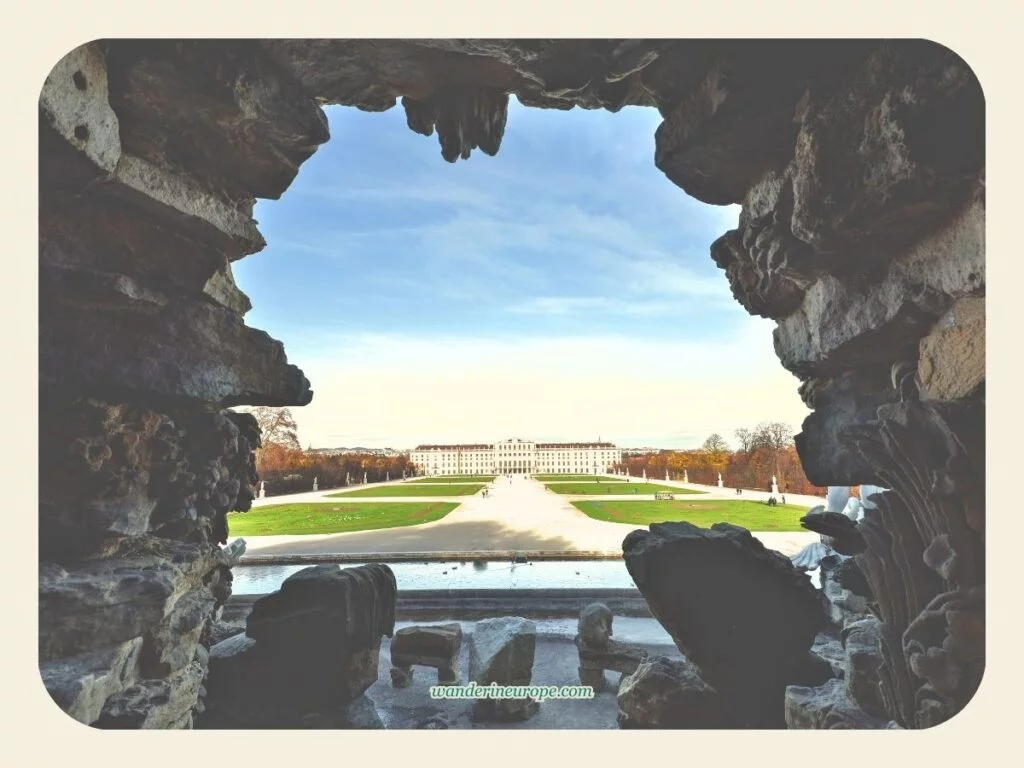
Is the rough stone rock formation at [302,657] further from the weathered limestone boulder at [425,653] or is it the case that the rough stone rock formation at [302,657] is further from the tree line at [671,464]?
the tree line at [671,464]

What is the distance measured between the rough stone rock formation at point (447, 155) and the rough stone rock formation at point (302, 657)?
300 millimetres

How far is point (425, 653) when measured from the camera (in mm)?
3920

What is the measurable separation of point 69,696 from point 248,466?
1622mm

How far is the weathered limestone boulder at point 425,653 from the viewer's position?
3900 mm

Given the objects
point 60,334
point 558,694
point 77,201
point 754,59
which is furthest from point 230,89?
point 558,694

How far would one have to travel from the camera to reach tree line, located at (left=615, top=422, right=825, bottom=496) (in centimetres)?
514

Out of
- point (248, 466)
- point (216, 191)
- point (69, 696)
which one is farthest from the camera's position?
point (248, 466)

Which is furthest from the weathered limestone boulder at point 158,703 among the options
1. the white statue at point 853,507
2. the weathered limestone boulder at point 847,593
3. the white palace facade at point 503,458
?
the white palace facade at point 503,458

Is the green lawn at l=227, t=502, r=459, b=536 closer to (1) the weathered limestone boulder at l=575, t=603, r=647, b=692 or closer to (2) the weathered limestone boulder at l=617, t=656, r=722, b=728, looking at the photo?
(1) the weathered limestone boulder at l=575, t=603, r=647, b=692

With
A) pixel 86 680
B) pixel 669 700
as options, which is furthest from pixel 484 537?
pixel 86 680

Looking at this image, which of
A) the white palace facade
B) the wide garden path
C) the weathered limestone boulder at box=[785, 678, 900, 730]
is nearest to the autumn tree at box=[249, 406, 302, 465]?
the wide garden path

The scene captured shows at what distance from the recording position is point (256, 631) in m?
3.18

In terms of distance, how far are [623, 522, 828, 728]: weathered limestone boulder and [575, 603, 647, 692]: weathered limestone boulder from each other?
1095 millimetres

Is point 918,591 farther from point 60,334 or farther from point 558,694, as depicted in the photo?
point 60,334
